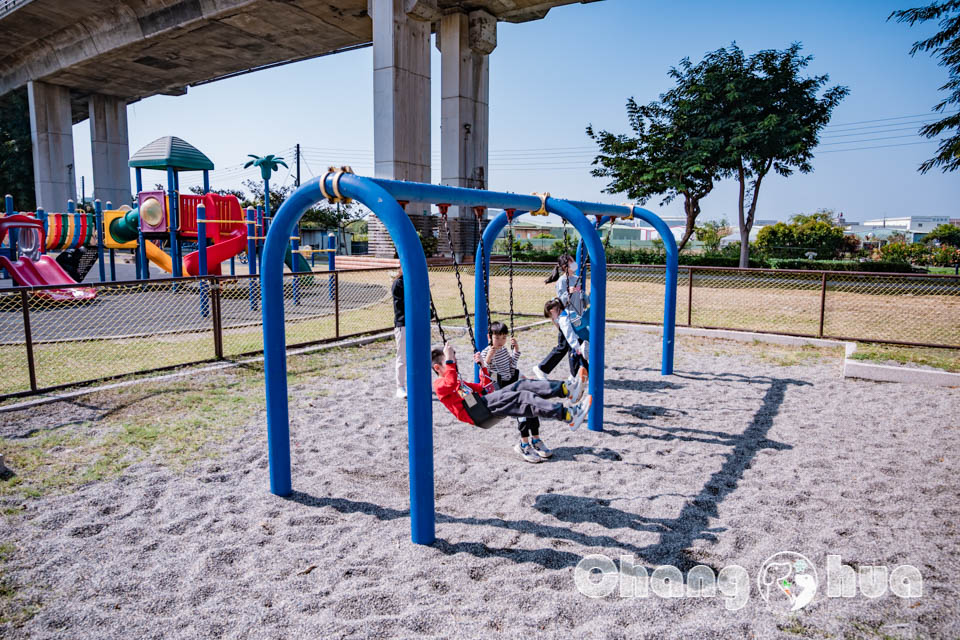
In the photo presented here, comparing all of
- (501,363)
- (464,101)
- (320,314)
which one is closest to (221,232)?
(320,314)

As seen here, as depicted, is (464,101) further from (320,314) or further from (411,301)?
(411,301)

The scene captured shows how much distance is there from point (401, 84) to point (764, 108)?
15.4m

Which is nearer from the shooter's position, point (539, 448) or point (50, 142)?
point (539, 448)

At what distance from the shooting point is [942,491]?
14.0 ft

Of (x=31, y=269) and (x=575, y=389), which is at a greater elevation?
(x=31, y=269)

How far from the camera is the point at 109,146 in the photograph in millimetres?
37562

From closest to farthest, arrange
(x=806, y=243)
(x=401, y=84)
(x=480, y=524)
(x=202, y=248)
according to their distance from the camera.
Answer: (x=480, y=524)
(x=202, y=248)
(x=401, y=84)
(x=806, y=243)

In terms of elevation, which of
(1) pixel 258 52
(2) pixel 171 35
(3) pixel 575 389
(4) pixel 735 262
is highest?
(1) pixel 258 52

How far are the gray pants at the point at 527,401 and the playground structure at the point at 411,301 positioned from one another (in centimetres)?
99

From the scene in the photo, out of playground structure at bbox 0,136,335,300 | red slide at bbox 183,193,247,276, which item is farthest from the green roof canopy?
red slide at bbox 183,193,247,276

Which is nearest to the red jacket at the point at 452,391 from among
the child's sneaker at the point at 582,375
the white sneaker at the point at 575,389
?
the white sneaker at the point at 575,389

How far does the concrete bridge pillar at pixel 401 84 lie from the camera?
71.2 ft

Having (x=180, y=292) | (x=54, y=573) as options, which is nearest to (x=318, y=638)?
(x=54, y=573)

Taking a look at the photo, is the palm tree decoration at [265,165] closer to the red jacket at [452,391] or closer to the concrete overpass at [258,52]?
the concrete overpass at [258,52]
